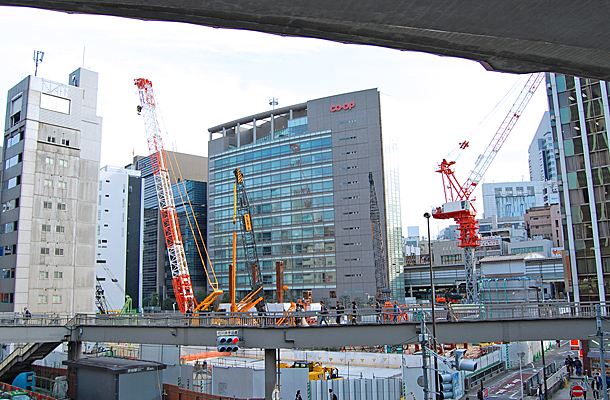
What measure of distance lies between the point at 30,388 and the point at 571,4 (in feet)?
137

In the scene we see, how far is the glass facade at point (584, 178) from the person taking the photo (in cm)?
4066

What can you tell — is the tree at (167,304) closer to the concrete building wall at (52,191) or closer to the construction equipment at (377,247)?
the construction equipment at (377,247)

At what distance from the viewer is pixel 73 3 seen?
15.5 feet

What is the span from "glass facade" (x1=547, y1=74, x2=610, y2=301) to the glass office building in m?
57.7

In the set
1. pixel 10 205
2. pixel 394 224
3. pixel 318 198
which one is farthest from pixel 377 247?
pixel 10 205

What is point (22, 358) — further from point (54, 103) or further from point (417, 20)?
point (417, 20)

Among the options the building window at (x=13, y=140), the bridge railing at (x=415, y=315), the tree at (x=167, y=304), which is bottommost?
the tree at (x=167, y=304)

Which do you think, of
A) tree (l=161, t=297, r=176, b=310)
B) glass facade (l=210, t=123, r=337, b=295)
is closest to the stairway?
glass facade (l=210, t=123, r=337, b=295)

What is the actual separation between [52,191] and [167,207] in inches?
741

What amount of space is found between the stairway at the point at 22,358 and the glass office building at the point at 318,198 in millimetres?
67028

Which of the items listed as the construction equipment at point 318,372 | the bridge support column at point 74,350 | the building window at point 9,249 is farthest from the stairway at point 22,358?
the building window at point 9,249

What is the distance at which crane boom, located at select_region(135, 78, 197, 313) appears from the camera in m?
73.9

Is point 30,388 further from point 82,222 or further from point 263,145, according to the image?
point 263,145

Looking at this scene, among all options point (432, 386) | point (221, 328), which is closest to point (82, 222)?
point (221, 328)
